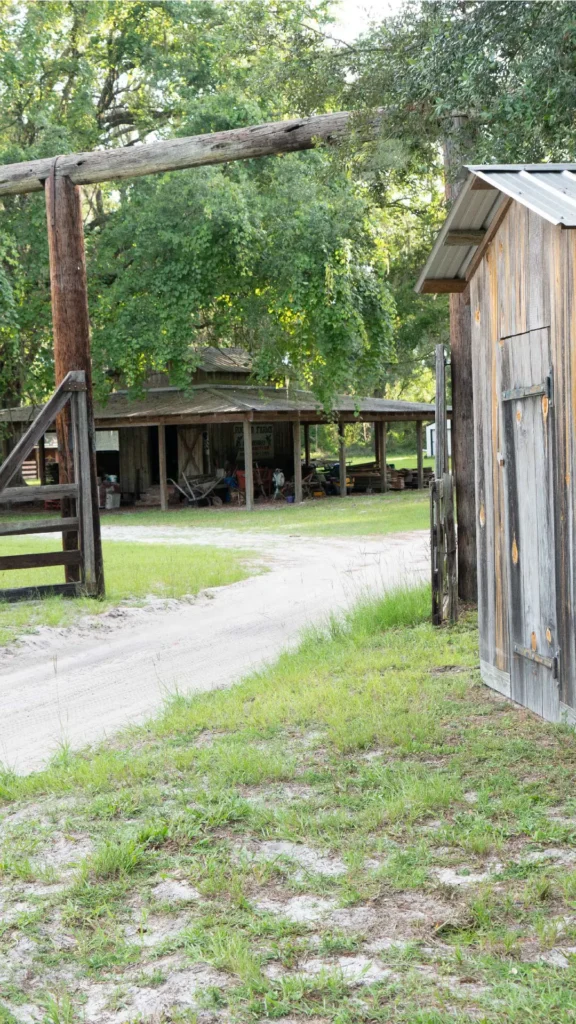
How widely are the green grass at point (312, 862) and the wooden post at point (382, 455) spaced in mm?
24414

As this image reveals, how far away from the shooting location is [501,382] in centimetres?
650

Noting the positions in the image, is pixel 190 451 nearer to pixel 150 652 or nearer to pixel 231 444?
pixel 231 444

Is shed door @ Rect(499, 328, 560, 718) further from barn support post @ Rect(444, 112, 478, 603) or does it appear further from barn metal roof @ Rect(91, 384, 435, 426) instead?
barn metal roof @ Rect(91, 384, 435, 426)

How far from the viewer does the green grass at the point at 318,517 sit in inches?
794

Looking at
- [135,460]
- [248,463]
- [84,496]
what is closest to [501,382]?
[84,496]

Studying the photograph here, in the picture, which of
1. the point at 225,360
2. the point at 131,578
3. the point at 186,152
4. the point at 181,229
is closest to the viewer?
the point at 186,152

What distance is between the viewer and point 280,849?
423cm

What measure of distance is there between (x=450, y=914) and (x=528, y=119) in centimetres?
596

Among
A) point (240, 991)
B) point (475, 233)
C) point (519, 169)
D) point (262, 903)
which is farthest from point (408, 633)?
point (240, 991)

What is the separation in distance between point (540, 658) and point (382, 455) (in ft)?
83.8

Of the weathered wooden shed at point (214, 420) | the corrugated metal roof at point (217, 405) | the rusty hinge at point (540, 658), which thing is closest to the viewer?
the rusty hinge at point (540, 658)

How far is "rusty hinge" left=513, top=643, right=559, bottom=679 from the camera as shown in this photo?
570cm

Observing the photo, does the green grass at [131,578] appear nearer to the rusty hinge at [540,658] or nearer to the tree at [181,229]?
the rusty hinge at [540,658]

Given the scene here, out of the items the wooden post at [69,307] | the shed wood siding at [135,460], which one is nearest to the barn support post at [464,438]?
the wooden post at [69,307]
